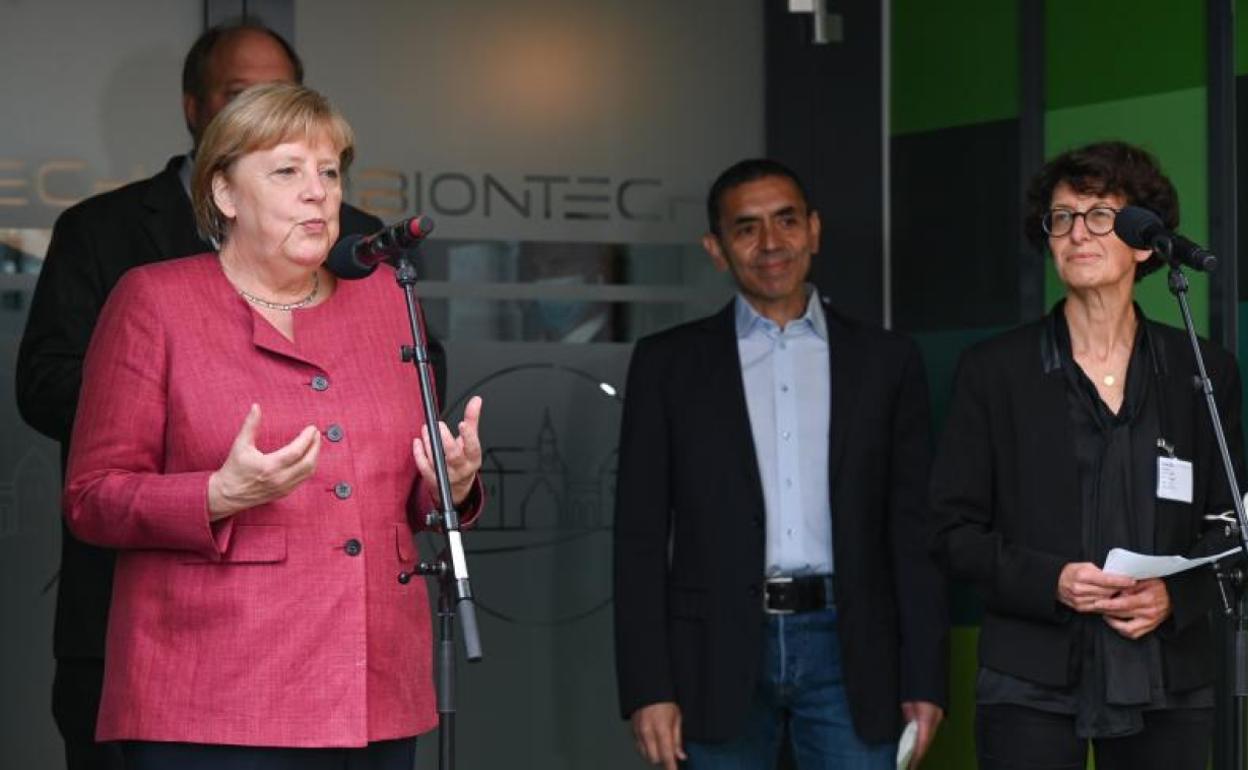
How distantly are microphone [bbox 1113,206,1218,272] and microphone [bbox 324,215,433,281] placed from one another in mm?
1417

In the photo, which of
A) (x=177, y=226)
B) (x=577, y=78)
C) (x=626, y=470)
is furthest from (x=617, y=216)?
(x=177, y=226)

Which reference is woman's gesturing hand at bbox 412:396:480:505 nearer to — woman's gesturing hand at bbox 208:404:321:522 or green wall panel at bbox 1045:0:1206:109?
woman's gesturing hand at bbox 208:404:321:522

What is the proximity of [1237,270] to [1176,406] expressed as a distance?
83 cm

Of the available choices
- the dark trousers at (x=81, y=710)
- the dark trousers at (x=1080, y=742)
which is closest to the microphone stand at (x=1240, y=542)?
the dark trousers at (x=1080, y=742)

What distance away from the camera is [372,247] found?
11.5 feet

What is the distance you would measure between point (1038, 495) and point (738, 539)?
89 cm

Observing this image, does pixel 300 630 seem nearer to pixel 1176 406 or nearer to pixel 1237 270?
pixel 1176 406

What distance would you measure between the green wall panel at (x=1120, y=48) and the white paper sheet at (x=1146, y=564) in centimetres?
153

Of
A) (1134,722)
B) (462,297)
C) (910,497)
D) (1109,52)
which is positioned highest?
(1109,52)

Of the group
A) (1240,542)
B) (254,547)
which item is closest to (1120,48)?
(1240,542)

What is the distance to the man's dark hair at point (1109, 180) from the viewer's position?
14.6ft

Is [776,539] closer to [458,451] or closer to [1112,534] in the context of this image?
[1112,534]

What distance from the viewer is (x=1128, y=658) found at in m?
4.21

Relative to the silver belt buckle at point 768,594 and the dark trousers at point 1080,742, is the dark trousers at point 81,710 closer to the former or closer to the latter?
the silver belt buckle at point 768,594
